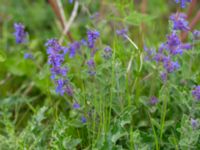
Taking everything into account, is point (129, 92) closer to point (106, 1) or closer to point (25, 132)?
point (25, 132)

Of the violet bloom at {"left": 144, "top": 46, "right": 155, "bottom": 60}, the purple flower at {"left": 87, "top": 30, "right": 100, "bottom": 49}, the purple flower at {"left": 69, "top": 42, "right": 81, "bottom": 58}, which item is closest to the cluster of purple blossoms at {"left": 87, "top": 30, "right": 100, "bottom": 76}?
the purple flower at {"left": 87, "top": 30, "right": 100, "bottom": 49}

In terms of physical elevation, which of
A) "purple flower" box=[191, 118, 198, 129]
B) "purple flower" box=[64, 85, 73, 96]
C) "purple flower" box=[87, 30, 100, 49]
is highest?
→ "purple flower" box=[87, 30, 100, 49]

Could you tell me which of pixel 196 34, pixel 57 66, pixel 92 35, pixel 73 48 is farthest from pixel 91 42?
pixel 196 34

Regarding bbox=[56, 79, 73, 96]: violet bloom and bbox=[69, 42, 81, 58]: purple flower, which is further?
bbox=[69, 42, 81, 58]: purple flower

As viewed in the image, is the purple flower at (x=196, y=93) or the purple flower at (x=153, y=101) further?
the purple flower at (x=153, y=101)

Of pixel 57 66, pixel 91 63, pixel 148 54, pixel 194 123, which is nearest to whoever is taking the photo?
pixel 194 123

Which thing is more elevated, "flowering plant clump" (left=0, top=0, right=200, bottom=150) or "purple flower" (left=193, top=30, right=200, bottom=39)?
"purple flower" (left=193, top=30, right=200, bottom=39)

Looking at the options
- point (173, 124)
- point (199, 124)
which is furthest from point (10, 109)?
point (199, 124)

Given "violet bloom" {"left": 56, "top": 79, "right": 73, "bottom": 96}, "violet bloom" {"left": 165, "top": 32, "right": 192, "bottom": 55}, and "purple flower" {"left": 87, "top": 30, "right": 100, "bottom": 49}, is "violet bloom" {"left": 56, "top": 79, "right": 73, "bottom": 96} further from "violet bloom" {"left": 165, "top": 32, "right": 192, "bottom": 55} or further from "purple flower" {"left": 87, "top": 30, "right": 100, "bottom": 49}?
"violet bloom" {"left": 165, "top": 32, "right": 192, "bottom": 55}

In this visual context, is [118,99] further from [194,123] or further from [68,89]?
[194,123]

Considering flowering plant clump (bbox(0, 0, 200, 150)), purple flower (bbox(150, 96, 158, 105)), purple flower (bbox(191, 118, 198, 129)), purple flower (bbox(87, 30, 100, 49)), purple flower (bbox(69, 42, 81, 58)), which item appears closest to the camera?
purple flower (bbox(191, 118, 198, 129))

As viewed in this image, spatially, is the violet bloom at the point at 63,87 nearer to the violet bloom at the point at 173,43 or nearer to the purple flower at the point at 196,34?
the violet bloom at the point at 173,43

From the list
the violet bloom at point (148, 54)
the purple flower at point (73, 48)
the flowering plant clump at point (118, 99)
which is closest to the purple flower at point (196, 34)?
the flowering plant clump at point (118, 99)
